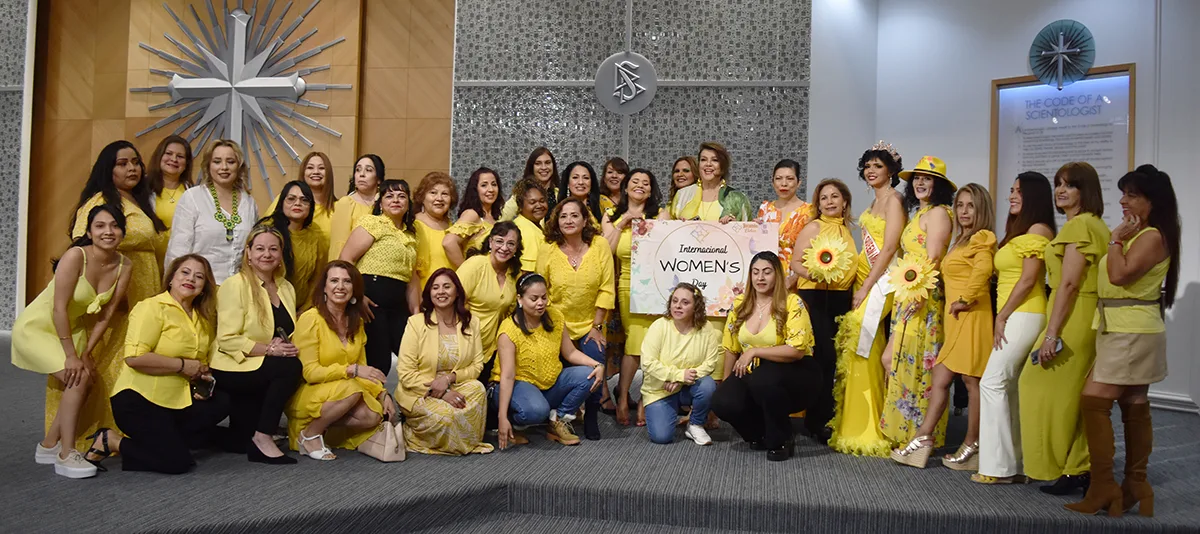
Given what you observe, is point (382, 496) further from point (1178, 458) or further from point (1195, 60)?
point (1195, 60)

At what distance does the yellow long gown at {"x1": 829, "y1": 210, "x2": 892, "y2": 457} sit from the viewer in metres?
4.34

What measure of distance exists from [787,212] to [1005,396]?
1.71m

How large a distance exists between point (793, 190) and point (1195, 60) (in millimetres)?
3237

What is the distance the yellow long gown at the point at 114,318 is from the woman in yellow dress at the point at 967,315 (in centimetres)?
374

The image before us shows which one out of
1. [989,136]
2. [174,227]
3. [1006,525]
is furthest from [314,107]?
[1006,525]

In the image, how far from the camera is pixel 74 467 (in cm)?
346

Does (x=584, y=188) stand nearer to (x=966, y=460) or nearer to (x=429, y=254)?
(x=429, y=254)

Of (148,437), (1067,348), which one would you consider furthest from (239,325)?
(1067,348)

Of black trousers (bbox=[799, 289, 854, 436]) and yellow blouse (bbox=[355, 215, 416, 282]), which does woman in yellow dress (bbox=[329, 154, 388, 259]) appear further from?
black trousers (bbox=[799, 289, 854, 436])

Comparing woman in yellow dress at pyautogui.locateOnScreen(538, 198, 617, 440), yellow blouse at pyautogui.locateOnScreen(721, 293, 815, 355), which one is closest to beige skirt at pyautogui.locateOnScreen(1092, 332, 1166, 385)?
yellow blouse at pyautogui.locateOnScreen(721, 293, 815, 355)

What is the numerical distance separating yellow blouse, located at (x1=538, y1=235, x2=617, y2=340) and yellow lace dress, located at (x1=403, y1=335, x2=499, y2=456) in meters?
0.71

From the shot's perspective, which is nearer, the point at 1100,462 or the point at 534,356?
the point at 1100,462

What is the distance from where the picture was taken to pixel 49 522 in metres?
2.88

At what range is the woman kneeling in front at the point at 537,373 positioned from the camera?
4.27 m
